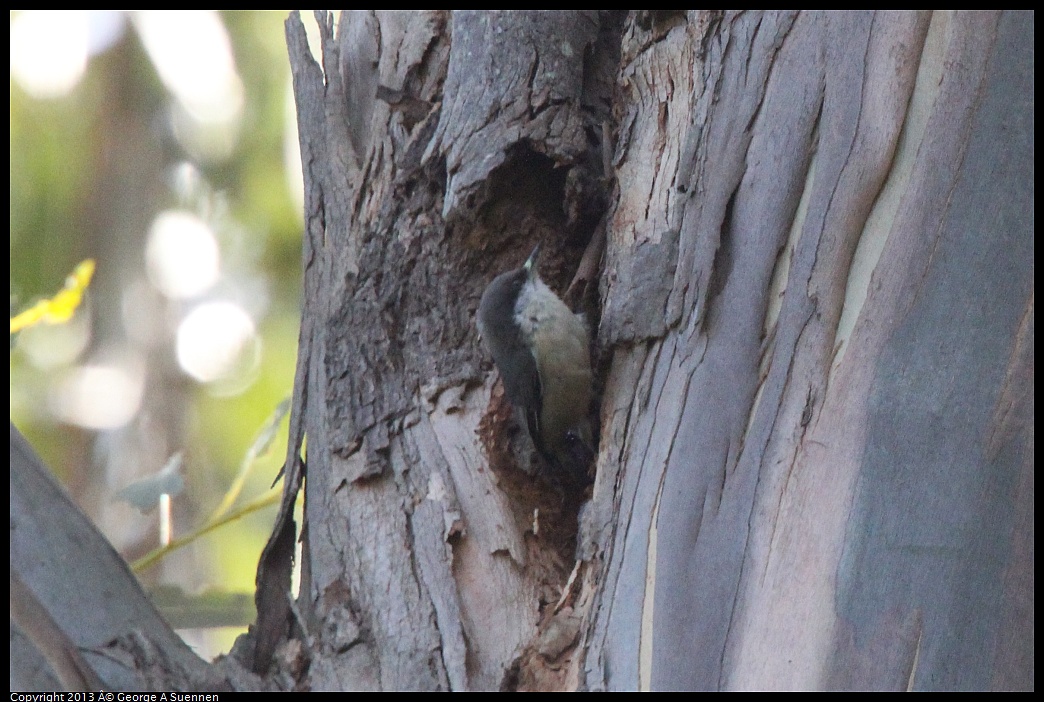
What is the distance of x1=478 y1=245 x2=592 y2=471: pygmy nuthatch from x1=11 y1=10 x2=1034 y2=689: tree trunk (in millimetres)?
61

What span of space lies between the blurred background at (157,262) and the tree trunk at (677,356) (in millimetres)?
5312

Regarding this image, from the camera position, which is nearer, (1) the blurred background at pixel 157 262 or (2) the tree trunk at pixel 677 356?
(2) the tree trunk at pixel 677 356

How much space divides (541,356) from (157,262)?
23.0 feet

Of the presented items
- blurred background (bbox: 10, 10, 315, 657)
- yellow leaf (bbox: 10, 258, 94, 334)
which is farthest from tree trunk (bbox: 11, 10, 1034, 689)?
blurred background (bbox: 10, 10, 315, 657)

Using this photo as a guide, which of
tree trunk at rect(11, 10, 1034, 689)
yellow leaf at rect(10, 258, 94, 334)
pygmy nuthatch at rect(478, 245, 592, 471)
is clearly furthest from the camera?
pygmy nuthatch at rect(478, 245, 592, 471)

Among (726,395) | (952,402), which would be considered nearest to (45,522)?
(726,395)

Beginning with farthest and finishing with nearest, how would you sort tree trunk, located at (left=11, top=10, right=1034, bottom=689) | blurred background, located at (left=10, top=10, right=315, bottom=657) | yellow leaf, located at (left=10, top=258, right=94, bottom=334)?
blurred background, located at (left=10, top=10, right=315, bottom=657) → yellow leaf, located at (left=10, top=258, right=94, bottom=334) → tree trunk, located at (left=11, top=10, right=1034, bottom=689)

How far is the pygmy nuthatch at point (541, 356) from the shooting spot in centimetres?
295

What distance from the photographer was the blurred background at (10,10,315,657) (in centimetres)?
831

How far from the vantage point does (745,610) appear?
194cm

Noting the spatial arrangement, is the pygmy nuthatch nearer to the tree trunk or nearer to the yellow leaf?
the tree trunk

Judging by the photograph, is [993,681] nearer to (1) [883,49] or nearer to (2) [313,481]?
(1) [883,49]

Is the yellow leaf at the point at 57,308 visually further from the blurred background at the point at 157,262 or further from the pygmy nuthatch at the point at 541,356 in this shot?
the blurred background at the point at 157,262

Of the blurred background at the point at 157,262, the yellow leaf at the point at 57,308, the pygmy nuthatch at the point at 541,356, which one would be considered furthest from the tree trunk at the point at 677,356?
the blurred background at the point at 157,262
